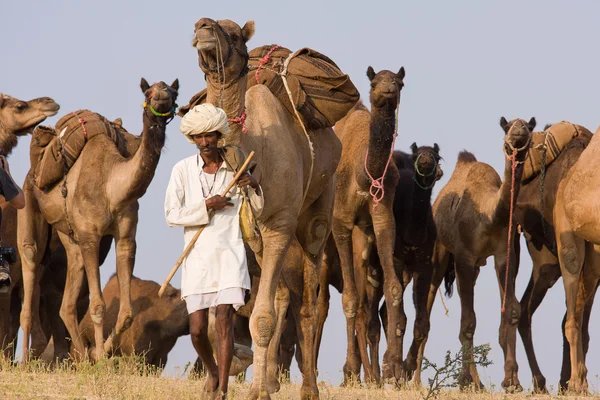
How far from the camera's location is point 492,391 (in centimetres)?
1220

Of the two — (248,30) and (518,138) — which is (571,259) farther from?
(248,30)

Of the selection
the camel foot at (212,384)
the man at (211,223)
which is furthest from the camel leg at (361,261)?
the man at (211,223)

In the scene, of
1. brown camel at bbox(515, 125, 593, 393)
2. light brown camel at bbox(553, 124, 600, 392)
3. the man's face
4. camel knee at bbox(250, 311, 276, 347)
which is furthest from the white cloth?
brown camel at bbox(515, 125, 593, 393)

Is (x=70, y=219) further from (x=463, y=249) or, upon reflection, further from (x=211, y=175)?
(x=211, y=175)

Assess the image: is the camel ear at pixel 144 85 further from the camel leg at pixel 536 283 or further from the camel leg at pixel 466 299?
the camel leg at pixel 536 283

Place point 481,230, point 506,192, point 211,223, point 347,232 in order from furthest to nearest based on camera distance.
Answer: point 481,230, point 506,192, point 347,232, point 211,223

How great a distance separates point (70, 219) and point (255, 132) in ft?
18.3

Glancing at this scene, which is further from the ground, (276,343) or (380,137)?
(380,137)

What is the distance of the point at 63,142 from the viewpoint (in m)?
15.2

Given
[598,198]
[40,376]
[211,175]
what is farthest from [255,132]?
[598,198]

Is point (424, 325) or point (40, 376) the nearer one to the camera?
point (40, 376)

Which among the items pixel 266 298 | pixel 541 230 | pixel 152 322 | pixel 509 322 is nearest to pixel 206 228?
pixel 266 298

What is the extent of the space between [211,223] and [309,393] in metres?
2.07

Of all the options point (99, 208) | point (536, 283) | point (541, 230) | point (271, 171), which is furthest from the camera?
point (536, 283)
